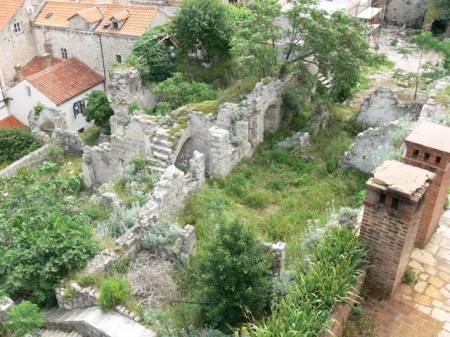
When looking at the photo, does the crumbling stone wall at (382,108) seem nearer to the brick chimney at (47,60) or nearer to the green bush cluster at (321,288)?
the green bush cluster at (321,288)

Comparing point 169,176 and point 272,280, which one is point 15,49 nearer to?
point 169,176

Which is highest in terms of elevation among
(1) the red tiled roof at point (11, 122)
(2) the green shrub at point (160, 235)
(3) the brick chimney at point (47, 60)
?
(2) the green shrub at point (160, 235)

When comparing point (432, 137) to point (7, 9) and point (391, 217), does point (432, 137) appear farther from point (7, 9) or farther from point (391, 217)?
point (7, 9)

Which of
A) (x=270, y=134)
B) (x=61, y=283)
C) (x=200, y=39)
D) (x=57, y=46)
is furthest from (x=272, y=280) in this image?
(x=57, y=46)

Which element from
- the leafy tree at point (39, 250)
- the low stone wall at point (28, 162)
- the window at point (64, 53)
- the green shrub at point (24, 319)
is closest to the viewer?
the green shrub at point (24, 319)

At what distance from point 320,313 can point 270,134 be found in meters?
13.3

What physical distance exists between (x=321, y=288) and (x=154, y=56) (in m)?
19.1

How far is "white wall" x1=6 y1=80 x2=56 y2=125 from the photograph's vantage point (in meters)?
25.5

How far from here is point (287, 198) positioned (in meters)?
15.0

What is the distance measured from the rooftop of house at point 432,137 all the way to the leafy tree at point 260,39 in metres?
10.7

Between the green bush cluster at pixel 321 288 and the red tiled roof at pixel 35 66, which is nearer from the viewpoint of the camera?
the green bush cluster at pixel 321 288

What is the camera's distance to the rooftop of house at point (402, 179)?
6.96 metres

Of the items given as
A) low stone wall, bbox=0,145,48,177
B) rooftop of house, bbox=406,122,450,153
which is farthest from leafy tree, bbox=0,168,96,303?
low stone wall, bbox=0,145,48,177

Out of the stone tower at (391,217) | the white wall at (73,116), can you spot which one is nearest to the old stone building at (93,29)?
the white wall at (73,116)
